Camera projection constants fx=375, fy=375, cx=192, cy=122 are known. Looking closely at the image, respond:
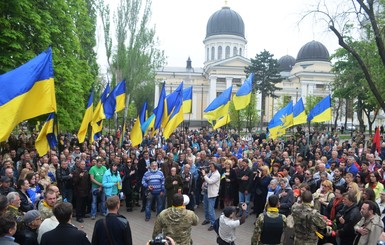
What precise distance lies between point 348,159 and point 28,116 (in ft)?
27.0

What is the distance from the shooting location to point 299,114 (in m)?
15.0

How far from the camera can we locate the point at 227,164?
10.1 meters

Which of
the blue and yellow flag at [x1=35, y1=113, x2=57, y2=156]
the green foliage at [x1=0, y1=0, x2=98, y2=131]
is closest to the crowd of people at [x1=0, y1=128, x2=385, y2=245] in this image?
the blue and yellow flag at [x1=35, y1=113, x2=57, y2=156]

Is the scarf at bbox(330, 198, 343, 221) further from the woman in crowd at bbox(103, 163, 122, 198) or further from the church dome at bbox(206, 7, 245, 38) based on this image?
the church dome at bbox(206, 7, 245, 38)

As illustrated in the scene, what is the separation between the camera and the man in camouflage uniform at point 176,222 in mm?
5277

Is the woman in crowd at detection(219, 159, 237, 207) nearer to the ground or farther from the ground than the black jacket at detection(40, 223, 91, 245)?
nearer to the ground

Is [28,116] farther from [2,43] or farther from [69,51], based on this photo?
[69,51]

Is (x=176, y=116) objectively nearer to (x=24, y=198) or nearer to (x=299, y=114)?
(x=299, y=114)

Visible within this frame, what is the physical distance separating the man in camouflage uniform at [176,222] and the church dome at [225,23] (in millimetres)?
67873

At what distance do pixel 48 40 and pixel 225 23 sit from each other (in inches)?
2329

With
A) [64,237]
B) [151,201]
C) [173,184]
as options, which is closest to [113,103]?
[151,201]

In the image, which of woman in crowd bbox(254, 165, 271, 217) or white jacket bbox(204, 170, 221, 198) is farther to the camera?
woman in crowd bbox(254, 165, 271, 217)

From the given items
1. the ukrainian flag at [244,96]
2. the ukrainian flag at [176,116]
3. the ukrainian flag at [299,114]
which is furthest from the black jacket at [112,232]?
the ukrainian flag at [299,114]

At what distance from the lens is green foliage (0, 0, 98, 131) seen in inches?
537
